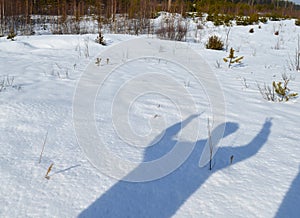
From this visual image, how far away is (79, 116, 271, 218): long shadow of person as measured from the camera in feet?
3.13

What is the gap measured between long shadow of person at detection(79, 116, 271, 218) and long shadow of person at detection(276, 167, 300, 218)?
1.01ft

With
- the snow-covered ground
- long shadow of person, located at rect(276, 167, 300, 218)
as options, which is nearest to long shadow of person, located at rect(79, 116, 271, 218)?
the snow-covered ground

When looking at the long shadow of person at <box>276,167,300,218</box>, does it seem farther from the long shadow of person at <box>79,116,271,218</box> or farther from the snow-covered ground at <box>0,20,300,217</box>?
the long shadow of person at <box>79,116,271,218</box>

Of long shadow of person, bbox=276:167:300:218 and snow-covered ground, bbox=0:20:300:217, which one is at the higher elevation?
snow-covered ground, bbox=0:20:300:217

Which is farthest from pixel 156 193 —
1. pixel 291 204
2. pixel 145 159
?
pixel 291 204

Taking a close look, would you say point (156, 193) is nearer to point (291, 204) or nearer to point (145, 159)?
point (145, 159)

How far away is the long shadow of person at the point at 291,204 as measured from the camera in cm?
99

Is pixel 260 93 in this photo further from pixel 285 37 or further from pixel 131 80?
pixel 285 37

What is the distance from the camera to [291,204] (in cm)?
104

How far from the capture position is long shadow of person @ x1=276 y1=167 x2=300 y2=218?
0.99 meters

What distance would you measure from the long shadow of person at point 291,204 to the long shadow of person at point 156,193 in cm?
31

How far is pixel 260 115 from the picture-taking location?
2.10 metres

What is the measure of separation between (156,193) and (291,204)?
609 millimetres

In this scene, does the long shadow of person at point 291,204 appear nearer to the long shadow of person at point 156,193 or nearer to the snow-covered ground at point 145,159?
the snow-covered ground at point 145,159
